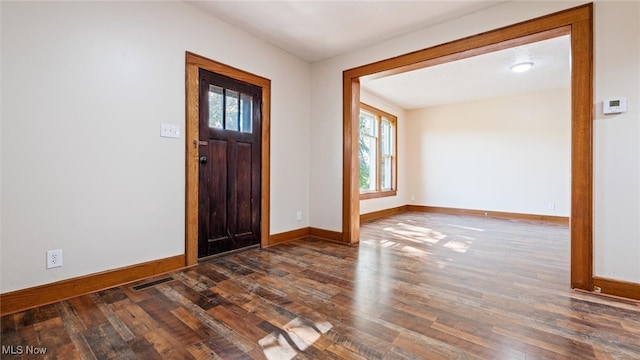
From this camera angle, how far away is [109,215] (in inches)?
84.8

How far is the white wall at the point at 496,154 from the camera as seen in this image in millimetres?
5141

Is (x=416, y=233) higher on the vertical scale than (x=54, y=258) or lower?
lower

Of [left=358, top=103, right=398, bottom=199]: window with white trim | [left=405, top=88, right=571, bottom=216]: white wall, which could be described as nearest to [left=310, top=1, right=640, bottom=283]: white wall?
[left=358, top=103, right=398, bottom=199]: window with white trim

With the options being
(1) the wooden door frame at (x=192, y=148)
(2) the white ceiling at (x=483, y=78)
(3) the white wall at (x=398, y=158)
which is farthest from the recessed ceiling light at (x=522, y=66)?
(1) the wooden door frame at (x=192, y=148)

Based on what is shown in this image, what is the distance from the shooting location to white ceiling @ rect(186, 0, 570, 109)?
2.58 meters

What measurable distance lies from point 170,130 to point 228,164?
69 cm

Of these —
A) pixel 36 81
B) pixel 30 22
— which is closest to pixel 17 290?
pixel 36 81

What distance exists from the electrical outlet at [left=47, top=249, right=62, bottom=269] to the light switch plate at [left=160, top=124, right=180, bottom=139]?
114cm

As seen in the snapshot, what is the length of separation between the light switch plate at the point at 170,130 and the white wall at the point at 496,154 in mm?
5665

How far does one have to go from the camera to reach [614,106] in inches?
79.8

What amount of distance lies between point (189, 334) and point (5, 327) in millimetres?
1083

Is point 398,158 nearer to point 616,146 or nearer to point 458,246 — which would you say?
point 458,246

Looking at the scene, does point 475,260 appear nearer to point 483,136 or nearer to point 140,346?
point 140,346

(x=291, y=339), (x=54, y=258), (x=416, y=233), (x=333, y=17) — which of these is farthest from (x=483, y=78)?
(x=54, y=258)
